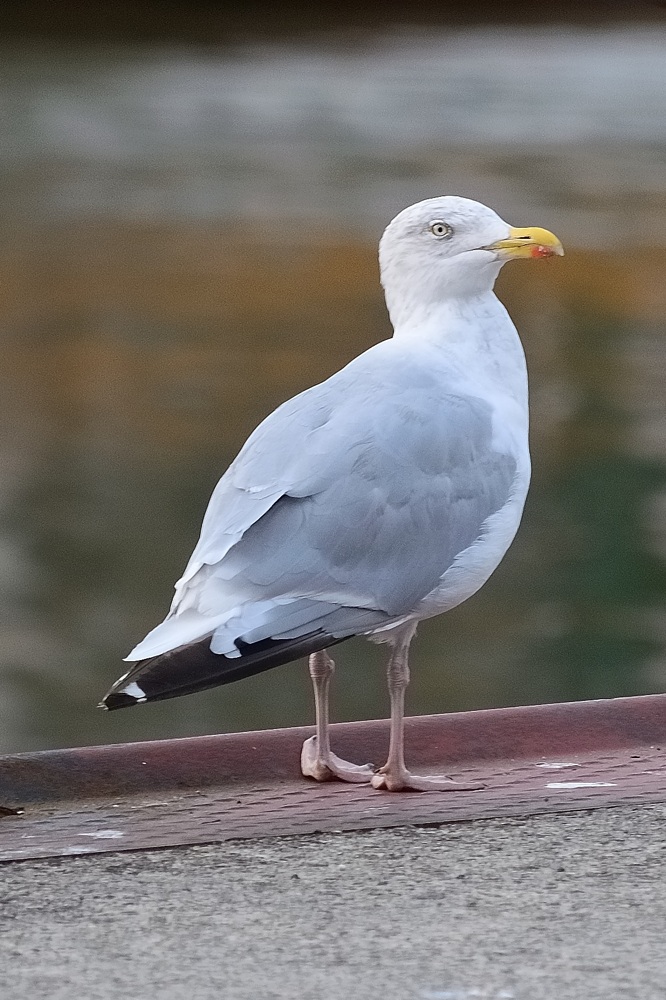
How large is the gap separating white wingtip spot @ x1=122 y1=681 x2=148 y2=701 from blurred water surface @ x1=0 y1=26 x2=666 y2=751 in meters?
2.44

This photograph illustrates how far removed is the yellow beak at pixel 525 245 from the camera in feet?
7.45

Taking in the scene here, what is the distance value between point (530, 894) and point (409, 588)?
48cm

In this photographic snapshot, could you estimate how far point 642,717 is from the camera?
7.68ft

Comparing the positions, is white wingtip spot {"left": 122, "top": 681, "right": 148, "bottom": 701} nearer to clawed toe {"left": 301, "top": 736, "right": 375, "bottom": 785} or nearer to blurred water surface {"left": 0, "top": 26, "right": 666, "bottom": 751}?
clawed toe {"left": 301, "top": 736, "right": 375, "bottom": 785}

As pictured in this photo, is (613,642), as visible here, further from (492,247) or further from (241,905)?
(241,905)

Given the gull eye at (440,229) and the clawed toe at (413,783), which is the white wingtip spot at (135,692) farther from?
the gull eye at (440,229)

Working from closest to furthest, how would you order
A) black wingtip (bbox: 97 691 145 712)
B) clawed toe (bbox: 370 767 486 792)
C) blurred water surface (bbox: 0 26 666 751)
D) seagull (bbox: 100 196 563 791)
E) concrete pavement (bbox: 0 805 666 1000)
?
concrete pavement (bbox: 0 805 666 1000)
black wingtip (bbox: 97 691 145 712)
seagull (bbox: 100 196 563 791)
clawed toe (bbox: 370 767 486 792)
blurred water surface (bbox: 0 26 666 751)

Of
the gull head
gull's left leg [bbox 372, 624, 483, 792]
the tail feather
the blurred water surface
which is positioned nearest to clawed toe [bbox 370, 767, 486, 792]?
gull's left leg [bbox 372, 624, 483, 792]

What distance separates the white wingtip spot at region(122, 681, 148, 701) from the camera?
5.99 feet

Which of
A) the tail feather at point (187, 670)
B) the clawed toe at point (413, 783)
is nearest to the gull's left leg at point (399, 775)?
the clawed toe at point (413, 783)

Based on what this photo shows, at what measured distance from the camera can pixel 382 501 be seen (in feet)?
6.86

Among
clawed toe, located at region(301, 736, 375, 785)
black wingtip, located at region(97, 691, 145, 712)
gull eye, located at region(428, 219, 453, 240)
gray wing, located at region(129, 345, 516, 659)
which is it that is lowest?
clawed toe, located at region(301, 736, 375, 785)

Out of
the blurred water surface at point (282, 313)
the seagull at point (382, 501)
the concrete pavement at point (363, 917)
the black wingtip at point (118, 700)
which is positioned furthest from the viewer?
the blurred water surface at point (282, 313)

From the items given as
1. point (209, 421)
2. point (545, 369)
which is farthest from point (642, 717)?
point (545, 369)
